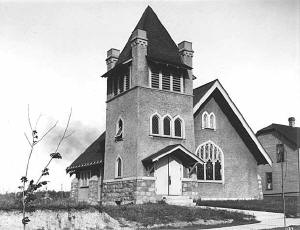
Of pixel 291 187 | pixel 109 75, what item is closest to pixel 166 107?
pixel 109 75

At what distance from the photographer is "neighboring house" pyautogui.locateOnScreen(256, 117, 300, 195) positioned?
3797cm

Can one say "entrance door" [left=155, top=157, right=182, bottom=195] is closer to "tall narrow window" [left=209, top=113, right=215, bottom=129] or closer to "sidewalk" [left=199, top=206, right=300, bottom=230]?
"tall narrow window" [left=209, top=113, right=215, bottom=129]

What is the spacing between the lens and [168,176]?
2455 centimetres

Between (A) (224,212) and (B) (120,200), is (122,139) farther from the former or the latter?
(A) (224,212)

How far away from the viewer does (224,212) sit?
18641mm

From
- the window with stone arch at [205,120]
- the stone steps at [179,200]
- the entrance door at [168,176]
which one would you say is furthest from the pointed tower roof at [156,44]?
the stone steps at [179,200]

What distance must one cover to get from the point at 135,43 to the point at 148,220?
12219 mm

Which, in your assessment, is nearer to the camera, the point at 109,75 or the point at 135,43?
the point at 135,43

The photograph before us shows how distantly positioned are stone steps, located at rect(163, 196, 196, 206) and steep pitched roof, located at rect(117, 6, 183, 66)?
8.13 m

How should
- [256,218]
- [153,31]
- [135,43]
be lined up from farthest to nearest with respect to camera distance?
1. [153,31]
2. [135,43]
3. [256,218]

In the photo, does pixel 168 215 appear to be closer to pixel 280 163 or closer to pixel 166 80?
pixel 166 80

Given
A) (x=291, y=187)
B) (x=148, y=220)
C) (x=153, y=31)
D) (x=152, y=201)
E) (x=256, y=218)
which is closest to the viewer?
(x=148, y=220)

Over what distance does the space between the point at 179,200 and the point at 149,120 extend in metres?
4.96

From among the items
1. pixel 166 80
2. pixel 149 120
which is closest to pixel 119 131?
pixel 149 120
